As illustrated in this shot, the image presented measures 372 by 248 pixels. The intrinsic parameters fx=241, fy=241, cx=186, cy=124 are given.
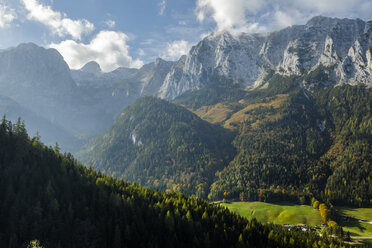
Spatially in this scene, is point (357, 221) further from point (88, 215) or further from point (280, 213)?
point (88, 215)

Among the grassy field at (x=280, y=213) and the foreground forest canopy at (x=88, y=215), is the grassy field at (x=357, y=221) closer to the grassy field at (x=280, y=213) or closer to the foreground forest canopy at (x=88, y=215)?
the grassy field at (x=280, y=213)

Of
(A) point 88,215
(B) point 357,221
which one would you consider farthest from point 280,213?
(A) point 88,215

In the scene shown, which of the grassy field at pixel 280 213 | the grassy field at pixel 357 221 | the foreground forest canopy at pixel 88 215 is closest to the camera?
the foreground forest canopy at pixel 88 215

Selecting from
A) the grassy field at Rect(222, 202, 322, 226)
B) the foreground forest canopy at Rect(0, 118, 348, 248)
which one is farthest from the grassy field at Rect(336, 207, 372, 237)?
the foreground forest canopy at Rect(0, 118, 348, 248)

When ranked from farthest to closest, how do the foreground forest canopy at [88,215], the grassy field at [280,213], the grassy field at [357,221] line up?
1. the grassy field at [280,213]
2. the grassy field at [357,221]
3. the foreground forest canopy at [88,215]

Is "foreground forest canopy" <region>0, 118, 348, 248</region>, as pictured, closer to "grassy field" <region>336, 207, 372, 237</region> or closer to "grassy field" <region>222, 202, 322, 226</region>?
"grassy field" <region>222, 202, 322, 226</region>

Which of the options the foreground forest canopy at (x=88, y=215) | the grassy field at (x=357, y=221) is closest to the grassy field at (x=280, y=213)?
the grassy field at (x=357, y=221)

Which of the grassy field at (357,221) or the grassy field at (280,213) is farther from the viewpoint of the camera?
the grassy field at (280,213)
